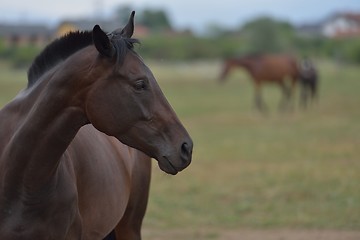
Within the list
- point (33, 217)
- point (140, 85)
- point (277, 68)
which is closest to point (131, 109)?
point (140, 85)

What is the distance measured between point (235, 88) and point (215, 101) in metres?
9.52

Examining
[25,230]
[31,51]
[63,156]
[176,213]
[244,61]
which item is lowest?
[176,213]

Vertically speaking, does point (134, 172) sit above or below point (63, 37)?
below

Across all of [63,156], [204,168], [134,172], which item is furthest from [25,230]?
[204,168]

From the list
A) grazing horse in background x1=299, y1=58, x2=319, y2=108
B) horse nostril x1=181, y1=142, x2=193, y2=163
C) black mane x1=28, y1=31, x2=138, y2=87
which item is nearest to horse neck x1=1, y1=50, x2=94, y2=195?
black mane x1=28, y1=31, x2=138, y2=87

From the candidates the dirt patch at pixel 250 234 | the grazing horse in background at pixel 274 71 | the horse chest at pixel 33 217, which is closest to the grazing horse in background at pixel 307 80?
the grazing horse in background at pixel 274 71

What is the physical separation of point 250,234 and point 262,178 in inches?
142

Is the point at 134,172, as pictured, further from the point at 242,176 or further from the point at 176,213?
the point at 242,176

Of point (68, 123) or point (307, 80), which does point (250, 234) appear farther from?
point (307, 80)

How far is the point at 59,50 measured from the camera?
3.97m

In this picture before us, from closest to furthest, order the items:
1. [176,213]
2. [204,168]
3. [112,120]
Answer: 1. [112,120]
2. [176,213]
3. [204,168]

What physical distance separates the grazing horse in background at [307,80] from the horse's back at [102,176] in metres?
22.2

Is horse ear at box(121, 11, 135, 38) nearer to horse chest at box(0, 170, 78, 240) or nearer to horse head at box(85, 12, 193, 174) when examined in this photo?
horse head at box(85, 12, 193, 174)

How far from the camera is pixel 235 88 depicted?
39.4 meters
